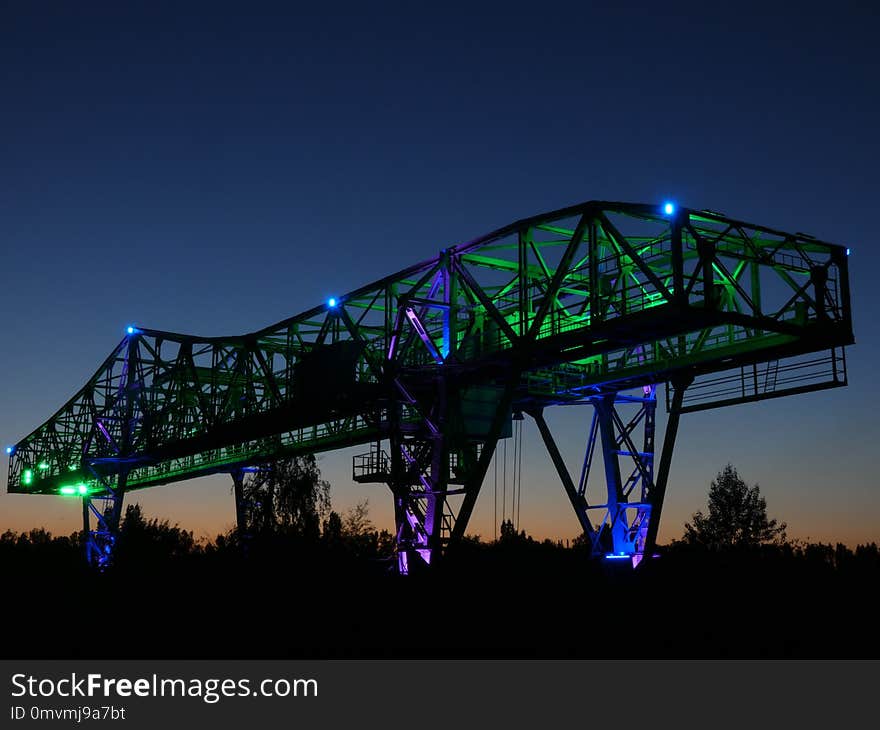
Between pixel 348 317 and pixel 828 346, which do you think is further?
pixel 348 317

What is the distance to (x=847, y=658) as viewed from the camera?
75.2ft

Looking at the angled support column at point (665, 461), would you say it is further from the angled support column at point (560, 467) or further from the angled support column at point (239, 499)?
the angled support column at point (239, 499)

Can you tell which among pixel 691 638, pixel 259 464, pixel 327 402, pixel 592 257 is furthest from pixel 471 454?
pixel 259 464

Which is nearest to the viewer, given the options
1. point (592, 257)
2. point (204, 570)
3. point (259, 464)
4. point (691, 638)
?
point (691, 638)

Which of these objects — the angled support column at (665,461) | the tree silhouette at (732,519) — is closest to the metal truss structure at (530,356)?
the angled support column at (665,461)

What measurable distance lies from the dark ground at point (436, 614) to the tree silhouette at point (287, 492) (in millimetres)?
30226

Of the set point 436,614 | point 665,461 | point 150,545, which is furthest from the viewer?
point 150,545

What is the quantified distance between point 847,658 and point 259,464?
46.6m

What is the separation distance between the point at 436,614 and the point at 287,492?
4229 centimetres

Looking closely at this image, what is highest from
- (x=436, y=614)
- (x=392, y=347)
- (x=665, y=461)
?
(x=392, y=347)

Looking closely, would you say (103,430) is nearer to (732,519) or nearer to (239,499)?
(239,499)

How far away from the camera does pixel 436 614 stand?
26.9 metres

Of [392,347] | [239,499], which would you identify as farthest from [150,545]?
[392,347]

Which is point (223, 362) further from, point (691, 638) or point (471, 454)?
point (691, 638)
